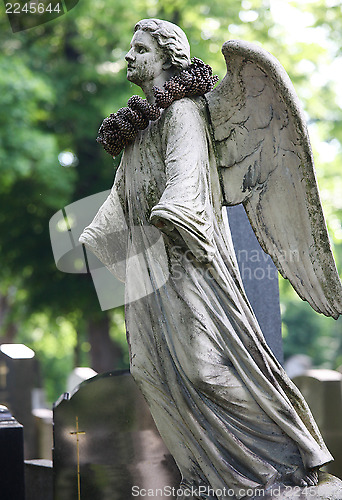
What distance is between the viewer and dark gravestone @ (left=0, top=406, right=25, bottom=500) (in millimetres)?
5570

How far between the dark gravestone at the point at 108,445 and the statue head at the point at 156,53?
2453 mm

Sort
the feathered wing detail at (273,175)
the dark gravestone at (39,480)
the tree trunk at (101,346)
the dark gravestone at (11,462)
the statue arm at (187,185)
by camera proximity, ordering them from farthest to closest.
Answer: the tree trunk at (101,346)
the dark gravestone at (39,480)
the dark gravestone at (11,462)
the feathered wing detail at (273,175)
the statue arm at (187,185)

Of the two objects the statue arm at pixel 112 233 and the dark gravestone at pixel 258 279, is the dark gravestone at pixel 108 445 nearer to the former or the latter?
the dark gravestone at pixel 258 279

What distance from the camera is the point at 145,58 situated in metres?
4.30

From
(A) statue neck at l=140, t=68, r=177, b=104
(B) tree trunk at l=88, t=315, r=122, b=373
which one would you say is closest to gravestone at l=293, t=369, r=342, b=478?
(A) statue neck at l=140, t=68, r=177, b=104

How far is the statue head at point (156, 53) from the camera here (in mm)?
4289

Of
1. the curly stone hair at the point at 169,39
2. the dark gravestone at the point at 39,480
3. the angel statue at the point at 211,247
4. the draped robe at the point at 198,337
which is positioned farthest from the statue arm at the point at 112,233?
the dark gravestone at the point at 39,480

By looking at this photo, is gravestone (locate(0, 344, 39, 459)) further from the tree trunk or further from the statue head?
the statue head

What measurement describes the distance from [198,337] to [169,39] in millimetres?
1593

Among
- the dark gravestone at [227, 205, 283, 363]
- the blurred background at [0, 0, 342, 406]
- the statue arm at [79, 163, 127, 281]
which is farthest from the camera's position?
the blurred background at [0, 0, 342, 406]

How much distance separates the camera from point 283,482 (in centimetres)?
392

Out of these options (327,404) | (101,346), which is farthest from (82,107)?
(327,404)

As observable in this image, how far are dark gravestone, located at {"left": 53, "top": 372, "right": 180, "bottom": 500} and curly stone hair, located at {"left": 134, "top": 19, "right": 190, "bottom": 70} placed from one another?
8.32 feet

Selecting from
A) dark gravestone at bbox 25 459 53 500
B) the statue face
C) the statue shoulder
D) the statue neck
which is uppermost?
the statue face
